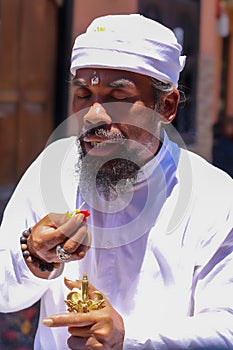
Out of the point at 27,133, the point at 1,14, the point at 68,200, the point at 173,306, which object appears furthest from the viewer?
the point at 27,133

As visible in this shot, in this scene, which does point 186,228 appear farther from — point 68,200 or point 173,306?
point 68,200

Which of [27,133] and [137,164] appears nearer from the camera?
[137,164]

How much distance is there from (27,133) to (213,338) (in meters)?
4.24

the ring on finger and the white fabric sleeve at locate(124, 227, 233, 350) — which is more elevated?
the ring on finger

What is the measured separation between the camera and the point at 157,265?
1793mm

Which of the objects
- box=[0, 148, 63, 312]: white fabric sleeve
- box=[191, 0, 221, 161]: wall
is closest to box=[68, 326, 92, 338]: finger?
box=[0, 148, 63, 312]: white fabric sleeve

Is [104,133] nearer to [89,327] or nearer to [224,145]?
[89,327]

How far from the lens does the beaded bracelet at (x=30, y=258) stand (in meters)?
1.72

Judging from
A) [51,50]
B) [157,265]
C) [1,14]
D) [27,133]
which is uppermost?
[157,265]

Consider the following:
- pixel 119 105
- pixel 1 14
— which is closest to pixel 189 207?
pixel 119 105

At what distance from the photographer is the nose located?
170 centimetres

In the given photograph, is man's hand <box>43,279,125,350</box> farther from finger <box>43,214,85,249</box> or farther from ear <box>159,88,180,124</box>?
ear <box>159,88,180,124</box>

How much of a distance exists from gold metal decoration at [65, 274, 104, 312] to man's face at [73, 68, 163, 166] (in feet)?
1.11

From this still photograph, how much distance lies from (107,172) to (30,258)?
11.1 inches
